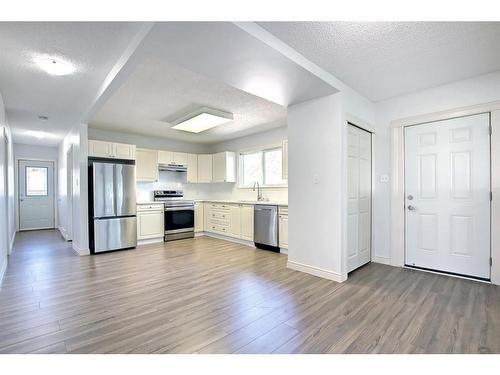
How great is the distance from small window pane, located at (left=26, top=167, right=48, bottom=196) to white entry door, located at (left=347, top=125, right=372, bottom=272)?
861 cm

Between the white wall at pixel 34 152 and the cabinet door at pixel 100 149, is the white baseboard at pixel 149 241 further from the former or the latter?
the white wall at pixel 34 152

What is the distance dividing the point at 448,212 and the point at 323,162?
1.70 metres

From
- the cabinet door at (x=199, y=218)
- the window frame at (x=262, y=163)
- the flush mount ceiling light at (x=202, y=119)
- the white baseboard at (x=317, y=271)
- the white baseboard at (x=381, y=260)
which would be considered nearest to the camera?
the white baseboard at (x=317, y=271)

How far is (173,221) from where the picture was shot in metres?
5.49

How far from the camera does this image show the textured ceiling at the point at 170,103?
2.78m

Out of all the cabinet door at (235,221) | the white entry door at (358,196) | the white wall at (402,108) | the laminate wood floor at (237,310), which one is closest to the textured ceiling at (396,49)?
the white wall at (402,108)

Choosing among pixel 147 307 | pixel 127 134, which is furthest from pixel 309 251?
pixel 127 134

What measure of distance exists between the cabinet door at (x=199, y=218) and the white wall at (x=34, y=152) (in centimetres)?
508

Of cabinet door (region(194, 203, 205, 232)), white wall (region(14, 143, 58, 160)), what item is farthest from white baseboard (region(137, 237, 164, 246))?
white wall (region(14, 143, 58, 160))

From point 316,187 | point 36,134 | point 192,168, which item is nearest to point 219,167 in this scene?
point 192,168

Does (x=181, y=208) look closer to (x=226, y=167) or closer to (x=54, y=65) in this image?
(x=226, y=167)

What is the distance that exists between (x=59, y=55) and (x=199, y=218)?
4234 millimetres

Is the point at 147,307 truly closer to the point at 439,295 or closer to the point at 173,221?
the point at 439,295

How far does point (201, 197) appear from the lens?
682 centimetres
